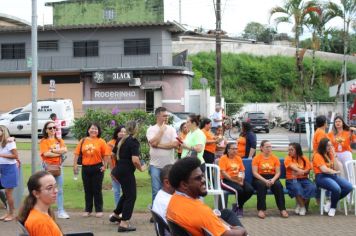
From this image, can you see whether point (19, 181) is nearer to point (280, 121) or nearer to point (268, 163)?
point (268, 163)

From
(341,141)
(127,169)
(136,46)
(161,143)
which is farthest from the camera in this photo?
(136,46)

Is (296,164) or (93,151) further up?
(93,151)

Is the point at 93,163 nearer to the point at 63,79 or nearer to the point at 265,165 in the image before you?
the point at 265,165

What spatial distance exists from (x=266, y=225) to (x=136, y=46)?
3193 centimetres

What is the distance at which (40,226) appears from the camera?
4.47 meters

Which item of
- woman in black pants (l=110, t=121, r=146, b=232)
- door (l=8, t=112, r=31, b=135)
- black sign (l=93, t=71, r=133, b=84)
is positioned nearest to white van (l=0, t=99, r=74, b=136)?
door (l=8, t=112, r=31, b=135)

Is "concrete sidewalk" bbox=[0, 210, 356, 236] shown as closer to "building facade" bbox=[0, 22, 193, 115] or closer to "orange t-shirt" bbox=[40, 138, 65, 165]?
"orange t-shirt" bbox=[40, 138, 65, 165]

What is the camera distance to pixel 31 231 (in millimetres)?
4480

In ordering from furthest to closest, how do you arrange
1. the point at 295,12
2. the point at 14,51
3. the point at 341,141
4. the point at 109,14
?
the point at 109,14 < the point at 14,51 < the point at 295,12 < the point at 341,141

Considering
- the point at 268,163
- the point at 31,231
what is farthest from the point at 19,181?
the point at 31,231

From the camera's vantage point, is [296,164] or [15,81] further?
[15,81]

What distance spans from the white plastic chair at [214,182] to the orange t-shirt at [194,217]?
5.75 m

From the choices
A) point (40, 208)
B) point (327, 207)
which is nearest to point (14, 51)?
point (327, 207)

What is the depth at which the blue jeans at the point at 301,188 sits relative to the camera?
10703mm
